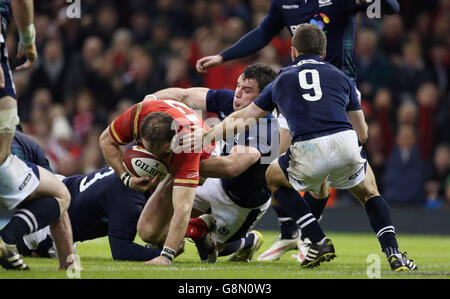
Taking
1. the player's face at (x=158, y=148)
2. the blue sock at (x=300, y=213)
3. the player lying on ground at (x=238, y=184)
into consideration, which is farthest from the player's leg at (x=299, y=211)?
the player's face at (x=158, y=148)

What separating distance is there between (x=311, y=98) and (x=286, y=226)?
6.95 ft

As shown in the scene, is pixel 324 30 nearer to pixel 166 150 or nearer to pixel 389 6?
pixel 389 6

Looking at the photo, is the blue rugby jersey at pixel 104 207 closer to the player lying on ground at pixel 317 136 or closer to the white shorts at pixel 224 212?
the white shorts at pixel 224 212

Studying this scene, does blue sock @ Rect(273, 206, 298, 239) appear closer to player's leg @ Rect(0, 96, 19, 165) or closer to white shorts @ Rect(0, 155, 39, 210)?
white shorts @ Rect(0, 155, 39, 210)

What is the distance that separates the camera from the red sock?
20.0 feet

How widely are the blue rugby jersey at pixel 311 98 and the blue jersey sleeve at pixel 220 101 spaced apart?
116 centimetres

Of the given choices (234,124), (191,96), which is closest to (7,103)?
(234,124)

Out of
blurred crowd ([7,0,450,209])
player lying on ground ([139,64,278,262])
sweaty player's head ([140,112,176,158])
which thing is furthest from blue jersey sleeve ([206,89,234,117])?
blurred crowd ([7,0,450,209])

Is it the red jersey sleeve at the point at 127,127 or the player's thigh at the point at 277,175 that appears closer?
the red jersey sleeve at the point at 127,127

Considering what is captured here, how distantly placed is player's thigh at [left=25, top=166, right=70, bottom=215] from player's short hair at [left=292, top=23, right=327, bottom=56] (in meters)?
2.10

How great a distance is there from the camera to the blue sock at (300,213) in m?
5.53

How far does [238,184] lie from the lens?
6.41 metres
